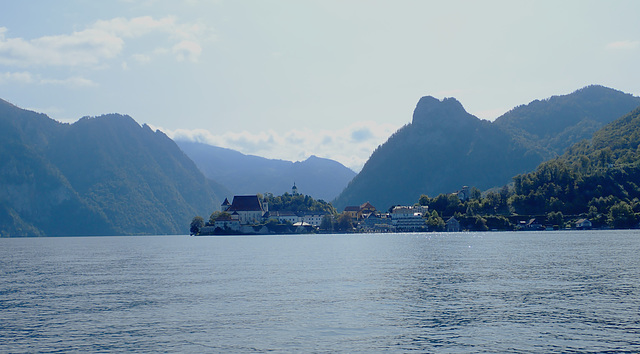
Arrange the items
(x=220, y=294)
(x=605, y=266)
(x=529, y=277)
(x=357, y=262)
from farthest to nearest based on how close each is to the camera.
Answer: (x=357, y=262)
(x=605, y=266)
(x=529, y=277)
(x=220, y=294)

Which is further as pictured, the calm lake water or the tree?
the tree

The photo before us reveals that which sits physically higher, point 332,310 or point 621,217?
point 621,217

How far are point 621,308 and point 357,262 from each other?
41.0 m

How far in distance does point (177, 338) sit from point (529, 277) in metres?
34.3

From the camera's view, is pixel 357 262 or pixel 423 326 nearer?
pixel 423 326

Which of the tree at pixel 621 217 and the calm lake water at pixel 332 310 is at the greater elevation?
the tree at pixel 621 217

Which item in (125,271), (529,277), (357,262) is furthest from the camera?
(357,262)

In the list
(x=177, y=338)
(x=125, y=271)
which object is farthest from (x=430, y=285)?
(x=125, y=271)

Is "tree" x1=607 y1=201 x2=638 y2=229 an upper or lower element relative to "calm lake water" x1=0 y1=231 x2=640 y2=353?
upper

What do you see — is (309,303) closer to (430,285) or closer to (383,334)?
(383,334)

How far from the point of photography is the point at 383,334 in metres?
30.3

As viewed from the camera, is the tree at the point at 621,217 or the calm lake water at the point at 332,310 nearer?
the calm lake water at the point at 332,310

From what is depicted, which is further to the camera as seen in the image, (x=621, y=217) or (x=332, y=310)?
(x=621, y=217)

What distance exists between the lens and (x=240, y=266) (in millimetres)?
71562
